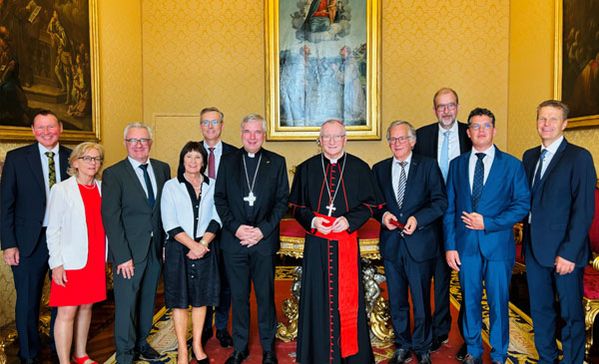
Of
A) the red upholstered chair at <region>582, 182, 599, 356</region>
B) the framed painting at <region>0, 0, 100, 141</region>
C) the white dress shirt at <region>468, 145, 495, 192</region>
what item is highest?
the framed painting at <region>0, 0, 100, 141</region>

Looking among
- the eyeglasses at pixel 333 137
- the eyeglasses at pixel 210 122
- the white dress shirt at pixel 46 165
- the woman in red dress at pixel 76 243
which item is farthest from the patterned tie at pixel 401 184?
the white dress shirt at pixel 46 165

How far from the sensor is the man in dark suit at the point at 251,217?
139 inches

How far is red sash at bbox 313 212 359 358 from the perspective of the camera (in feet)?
10.9

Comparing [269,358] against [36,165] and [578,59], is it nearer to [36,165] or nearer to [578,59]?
[36,165]

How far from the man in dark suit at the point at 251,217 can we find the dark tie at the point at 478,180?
1.39 m

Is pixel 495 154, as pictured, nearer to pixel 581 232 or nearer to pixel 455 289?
pixel 581 232

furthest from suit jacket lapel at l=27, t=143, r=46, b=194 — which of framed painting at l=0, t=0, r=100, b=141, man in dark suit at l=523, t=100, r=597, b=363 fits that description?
man in dark suit at l=523, t=100, r=597, b=363

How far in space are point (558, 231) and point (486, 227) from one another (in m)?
0.47

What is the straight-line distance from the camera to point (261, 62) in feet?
24.0

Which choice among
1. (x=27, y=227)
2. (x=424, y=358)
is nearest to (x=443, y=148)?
(x=424, y=358)

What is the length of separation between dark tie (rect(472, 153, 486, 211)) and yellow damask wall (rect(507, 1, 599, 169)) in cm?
264

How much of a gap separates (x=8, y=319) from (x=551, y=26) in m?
6.98

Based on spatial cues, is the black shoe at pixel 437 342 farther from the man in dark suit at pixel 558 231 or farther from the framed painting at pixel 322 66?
the framed painting at pixel 322 66

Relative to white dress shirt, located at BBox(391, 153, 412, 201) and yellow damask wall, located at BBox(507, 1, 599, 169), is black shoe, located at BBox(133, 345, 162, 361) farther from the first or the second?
yellow damask wall, located at BBox(507, 1, 599, 169)
